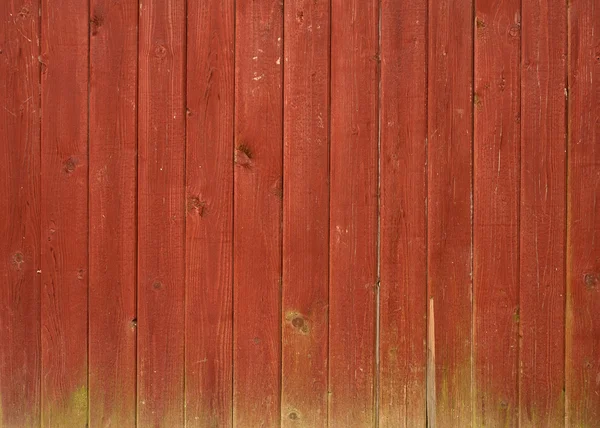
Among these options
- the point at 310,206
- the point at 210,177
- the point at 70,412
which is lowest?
the point at 70,412

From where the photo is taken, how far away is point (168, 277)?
2504mm

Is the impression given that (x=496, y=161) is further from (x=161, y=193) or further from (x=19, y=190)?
(x=19, y=190)

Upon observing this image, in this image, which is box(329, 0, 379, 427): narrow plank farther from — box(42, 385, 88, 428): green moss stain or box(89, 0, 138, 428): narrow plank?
box(42, 385, 88, 428): green moss stain

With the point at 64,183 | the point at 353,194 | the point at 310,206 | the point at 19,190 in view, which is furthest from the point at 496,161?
the point at 19,190

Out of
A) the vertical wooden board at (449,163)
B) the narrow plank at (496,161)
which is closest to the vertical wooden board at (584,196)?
the narrow plank at (496,161)

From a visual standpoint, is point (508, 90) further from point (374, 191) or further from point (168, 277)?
point (168, 277)

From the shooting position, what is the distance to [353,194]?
248 cm

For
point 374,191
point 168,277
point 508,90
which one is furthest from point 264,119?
point 508,90

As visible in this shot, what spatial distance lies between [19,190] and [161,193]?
51cm

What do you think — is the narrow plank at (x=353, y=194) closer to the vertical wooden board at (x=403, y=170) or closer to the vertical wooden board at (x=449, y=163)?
the vertical wooden board at (x=403, y=170)

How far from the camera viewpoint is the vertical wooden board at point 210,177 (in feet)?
8.16

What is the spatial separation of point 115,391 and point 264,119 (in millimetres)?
1115

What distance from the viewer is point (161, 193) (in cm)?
250

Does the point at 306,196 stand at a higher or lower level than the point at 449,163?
lower
